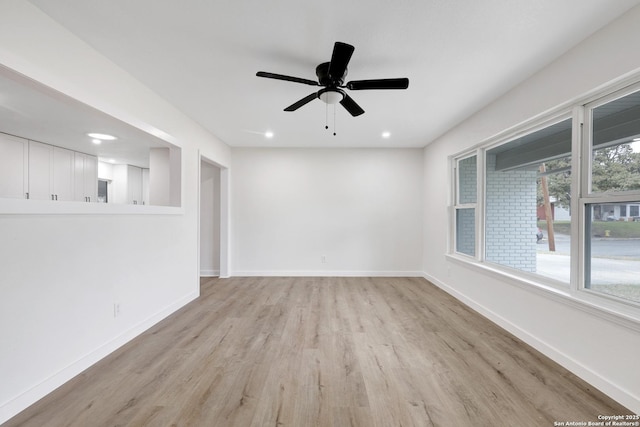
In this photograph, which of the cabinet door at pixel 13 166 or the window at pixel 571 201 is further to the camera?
the cabinet door at pixel 13 166

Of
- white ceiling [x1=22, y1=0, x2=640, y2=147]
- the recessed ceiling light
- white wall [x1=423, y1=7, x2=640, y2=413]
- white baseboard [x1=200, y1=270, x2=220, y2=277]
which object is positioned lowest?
white baseboard [x1=200, y1=270, x2=220, y2=277]

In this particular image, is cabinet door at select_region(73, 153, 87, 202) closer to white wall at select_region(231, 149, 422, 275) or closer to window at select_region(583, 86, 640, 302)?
white wall at select_region(231, 149, 422, 275)

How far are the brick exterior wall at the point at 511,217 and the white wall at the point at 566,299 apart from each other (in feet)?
0.97

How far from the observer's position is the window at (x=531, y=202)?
2303 mm

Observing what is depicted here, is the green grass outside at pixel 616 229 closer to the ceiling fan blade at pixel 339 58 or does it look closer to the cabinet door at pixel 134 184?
the ceiling fan blade at pixel 339 58

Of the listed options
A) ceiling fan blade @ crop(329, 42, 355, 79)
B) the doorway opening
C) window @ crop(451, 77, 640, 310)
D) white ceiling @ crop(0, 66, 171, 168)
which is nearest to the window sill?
window @ crop(451, 77, 640, 310)

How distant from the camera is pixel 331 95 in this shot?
2.26 meters

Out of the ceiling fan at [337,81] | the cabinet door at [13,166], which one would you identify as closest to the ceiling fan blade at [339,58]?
the ceiling fan at [337,81]

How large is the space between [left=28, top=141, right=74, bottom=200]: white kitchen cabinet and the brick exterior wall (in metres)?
6.90

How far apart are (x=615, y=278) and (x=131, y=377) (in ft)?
11.7

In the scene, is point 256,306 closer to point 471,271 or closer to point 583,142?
point 471,271

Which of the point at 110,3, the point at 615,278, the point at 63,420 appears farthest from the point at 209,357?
the point at 615,278

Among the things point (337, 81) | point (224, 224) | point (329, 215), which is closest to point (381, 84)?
point (337, 81)

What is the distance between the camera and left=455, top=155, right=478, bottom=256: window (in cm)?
365
